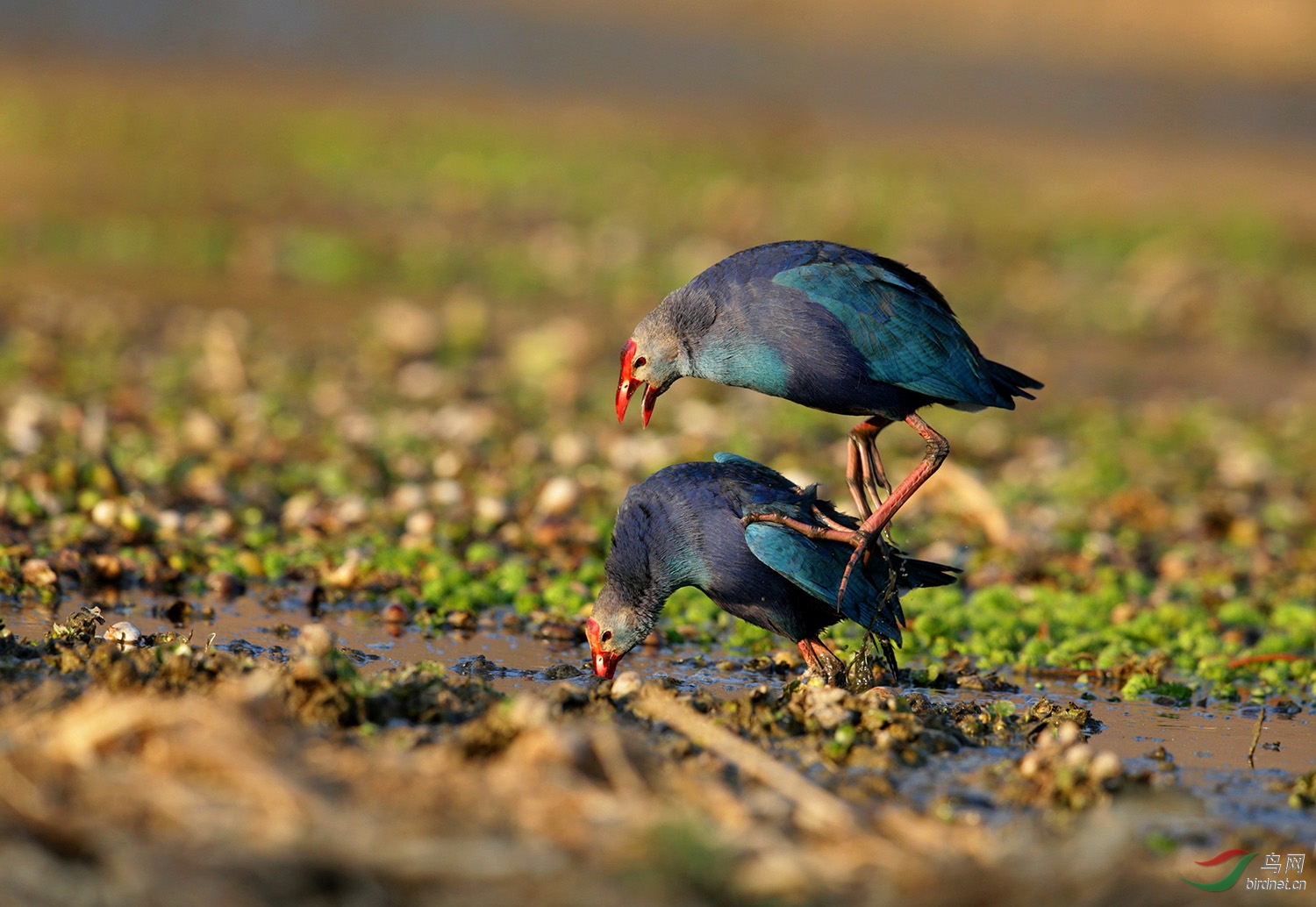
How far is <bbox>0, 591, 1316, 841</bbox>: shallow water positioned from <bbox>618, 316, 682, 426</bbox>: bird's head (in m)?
1.06

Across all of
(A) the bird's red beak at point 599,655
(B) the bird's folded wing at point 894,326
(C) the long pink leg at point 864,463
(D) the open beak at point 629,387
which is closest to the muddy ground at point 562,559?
(A) the bird's red beak at point 599,655

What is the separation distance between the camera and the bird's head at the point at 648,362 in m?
5.24

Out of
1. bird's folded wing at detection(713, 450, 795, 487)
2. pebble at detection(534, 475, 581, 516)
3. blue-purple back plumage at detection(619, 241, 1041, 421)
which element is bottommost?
pebble at detection(534, 475, 581, 516)

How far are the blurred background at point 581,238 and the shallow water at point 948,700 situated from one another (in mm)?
635

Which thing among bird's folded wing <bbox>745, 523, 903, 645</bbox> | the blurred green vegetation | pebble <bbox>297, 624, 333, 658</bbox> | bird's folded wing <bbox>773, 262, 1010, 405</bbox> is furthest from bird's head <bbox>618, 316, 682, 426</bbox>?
pebble <bbox>297, 624, 333, 658</bbox>

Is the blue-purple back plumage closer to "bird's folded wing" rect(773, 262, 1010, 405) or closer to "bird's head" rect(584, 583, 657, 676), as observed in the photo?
"bird's folded wing" rect(773, 262, 1010, 405)

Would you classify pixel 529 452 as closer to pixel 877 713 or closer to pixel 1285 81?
pixel 877 713

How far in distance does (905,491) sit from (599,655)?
1.26 m

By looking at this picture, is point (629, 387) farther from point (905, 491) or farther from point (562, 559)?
point (562, 559)

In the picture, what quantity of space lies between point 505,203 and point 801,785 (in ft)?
47.6

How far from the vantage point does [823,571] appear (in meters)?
5.06

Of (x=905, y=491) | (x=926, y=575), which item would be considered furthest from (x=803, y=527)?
(x=926, y=575)

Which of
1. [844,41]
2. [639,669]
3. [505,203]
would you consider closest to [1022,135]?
[844,41]

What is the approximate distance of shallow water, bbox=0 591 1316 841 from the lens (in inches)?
169
